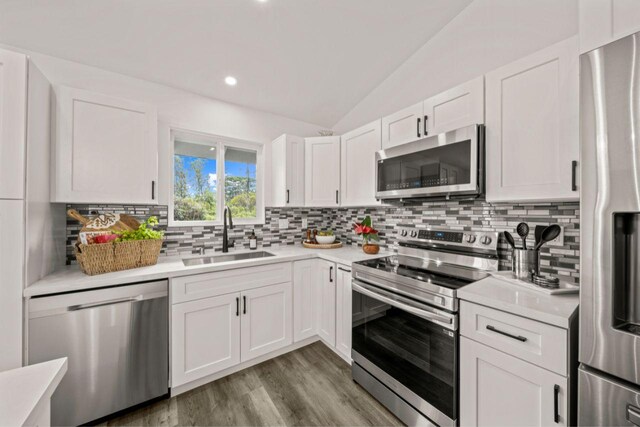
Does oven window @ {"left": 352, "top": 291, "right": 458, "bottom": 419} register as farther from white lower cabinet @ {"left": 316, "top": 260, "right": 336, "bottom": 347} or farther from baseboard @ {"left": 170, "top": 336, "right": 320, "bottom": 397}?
baseboard @ {"left": 170, "top": 336, "right": 320, "bottom": 397}

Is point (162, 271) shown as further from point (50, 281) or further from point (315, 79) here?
point (315, 79)

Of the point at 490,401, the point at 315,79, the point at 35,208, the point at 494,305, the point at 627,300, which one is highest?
the point at 315,79

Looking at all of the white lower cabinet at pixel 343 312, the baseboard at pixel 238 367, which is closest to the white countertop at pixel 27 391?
the baseboard at pixel 238 367

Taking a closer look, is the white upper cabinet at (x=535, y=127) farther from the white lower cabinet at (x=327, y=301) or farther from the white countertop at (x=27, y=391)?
the white countertop at (x=27, y=391)

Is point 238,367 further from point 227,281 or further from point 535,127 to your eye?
point 535,127

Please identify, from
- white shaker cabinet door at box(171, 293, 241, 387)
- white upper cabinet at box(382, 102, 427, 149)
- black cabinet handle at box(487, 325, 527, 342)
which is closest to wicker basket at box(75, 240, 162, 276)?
white shaker cabinet door at box(171, 293, 241, 387)

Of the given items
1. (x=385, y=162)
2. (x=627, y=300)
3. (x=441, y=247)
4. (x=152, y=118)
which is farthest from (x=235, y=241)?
(x=627, y=300)

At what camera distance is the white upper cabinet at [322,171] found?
2758mm

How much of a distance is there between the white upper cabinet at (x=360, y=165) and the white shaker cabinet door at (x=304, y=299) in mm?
805

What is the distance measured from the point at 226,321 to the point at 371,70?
2729 mm

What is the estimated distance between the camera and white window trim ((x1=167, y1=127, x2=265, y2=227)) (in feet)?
7.87

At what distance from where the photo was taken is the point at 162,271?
171cm

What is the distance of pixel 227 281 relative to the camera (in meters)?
1.97

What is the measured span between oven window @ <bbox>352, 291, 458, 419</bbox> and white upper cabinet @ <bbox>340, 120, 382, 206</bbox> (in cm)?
99
